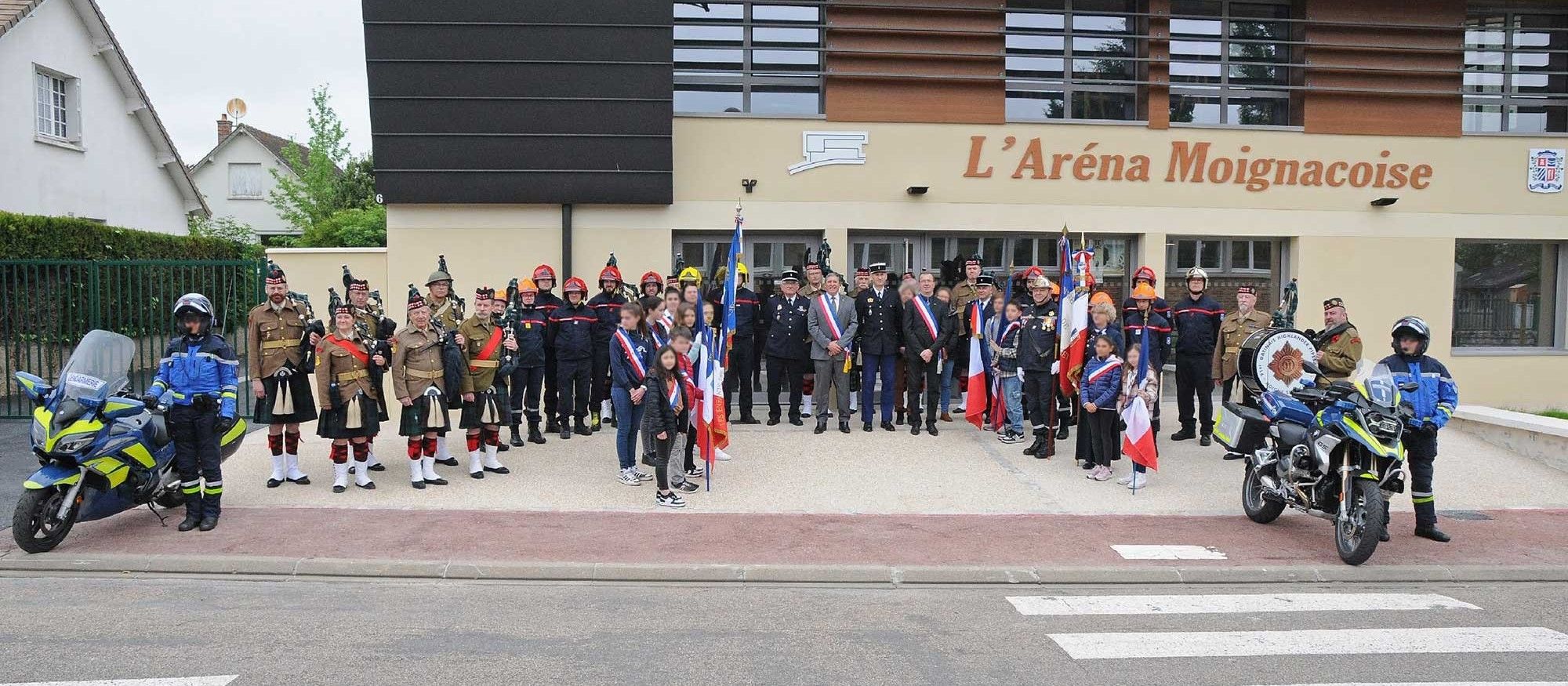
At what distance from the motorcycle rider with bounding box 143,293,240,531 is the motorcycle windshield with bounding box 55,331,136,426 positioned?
1.02ft

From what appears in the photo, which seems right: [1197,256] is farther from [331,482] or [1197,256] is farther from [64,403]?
[64,403]

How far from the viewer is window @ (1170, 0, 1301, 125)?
1502 centimetres

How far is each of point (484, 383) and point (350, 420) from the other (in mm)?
1208

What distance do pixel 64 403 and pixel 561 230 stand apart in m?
7.15

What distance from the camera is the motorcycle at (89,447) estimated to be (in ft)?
23.9

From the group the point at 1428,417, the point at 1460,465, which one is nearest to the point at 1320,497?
the point at 1428,417

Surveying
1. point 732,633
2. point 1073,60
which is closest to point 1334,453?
point 732,633

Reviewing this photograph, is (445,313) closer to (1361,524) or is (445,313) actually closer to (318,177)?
(1361,524)

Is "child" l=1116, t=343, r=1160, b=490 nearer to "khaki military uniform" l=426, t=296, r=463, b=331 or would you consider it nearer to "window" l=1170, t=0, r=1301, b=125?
"khaki military uniform" l=426, t=296, r=463, b=331

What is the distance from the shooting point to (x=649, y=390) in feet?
29.3

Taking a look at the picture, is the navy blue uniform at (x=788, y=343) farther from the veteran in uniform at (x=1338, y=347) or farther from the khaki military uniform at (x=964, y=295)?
the veteran in uniform at (x=1338, y=347)

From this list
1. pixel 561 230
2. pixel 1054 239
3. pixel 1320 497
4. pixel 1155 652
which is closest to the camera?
pixel 1155 652

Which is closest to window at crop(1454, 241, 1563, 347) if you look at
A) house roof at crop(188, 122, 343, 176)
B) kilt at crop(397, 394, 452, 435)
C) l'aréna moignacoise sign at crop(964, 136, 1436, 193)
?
l'aréna moignacoise sign at crop(964, 136, 1436, 193)

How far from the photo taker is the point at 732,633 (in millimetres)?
5840
